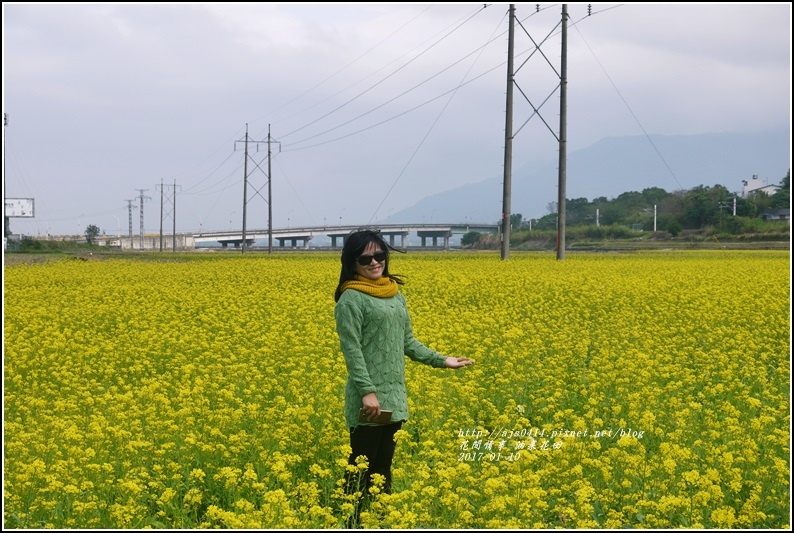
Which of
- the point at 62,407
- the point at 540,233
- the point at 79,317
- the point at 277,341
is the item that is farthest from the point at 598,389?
the point at 540,233

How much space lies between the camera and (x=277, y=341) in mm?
9555

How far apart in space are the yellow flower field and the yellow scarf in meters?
0.87

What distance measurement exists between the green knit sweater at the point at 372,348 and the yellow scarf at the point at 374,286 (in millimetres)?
28

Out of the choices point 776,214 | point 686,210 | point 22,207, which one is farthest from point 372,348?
point 776,214

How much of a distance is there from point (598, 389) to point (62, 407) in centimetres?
430

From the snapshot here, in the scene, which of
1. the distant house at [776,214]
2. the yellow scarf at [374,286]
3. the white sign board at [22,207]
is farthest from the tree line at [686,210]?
the yellow scarf at [374,286]

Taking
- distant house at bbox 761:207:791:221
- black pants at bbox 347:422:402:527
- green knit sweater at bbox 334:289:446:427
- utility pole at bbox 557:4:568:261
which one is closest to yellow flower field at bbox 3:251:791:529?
black pants at bbox 347:422:402:527

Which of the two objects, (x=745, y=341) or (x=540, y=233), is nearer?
(x=745, y=341)

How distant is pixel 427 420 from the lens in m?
6.32

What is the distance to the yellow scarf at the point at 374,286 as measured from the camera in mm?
4868

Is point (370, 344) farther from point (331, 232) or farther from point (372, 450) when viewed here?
point (331, 232)

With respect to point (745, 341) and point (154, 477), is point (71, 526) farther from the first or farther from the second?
point (745, 341)

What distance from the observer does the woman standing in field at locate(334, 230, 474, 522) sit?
15.8ft

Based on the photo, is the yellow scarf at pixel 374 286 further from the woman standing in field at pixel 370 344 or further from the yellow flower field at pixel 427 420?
the yellow flower field at pixel 427 420
